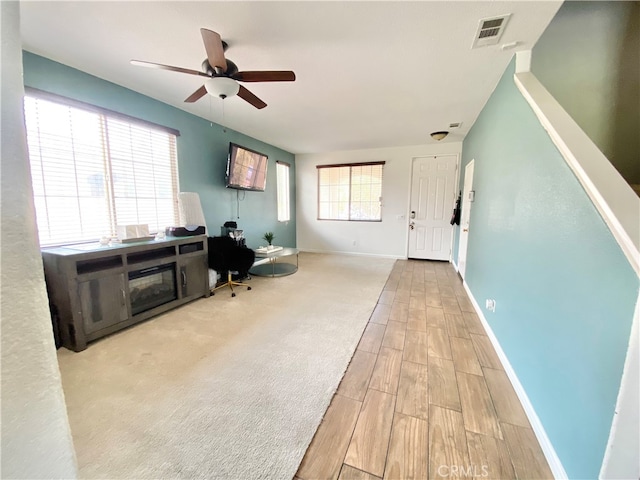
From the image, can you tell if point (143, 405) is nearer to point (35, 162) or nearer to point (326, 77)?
point (35, 162)

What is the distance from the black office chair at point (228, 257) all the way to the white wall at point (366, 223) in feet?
9.40

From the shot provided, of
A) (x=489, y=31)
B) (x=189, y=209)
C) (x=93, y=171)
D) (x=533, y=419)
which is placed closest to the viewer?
(x=533, y=419)

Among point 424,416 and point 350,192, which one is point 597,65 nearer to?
point 424,416

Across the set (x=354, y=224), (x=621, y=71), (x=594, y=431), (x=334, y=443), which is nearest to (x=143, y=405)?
(x=334, y=443)

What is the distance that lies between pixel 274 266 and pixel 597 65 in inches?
183

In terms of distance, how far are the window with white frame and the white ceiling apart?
7.96 ft

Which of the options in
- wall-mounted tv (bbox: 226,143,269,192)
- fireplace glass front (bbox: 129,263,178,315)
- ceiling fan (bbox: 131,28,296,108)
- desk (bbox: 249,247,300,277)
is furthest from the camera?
desk (bbox: 249,247,300,277)

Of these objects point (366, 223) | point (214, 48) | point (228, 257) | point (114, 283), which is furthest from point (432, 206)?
point (114, 283)

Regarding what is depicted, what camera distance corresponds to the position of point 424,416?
1.51m

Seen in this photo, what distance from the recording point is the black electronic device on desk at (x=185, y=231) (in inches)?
123

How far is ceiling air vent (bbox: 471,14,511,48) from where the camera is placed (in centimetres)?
176

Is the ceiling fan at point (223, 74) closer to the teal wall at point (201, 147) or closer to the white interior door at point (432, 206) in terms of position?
the teal wall at point (201, 147)

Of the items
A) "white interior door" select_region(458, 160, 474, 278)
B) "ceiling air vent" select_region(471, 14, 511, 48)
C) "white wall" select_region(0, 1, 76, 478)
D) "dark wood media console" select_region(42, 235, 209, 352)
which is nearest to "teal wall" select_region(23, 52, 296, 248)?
"dark wood media console" select_region(42, 235, 209, 352)

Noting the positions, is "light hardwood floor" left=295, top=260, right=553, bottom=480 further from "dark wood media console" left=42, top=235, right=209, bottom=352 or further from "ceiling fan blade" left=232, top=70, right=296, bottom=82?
"ceiling fan blade" left=232, top=70, right=296, bottom=82
